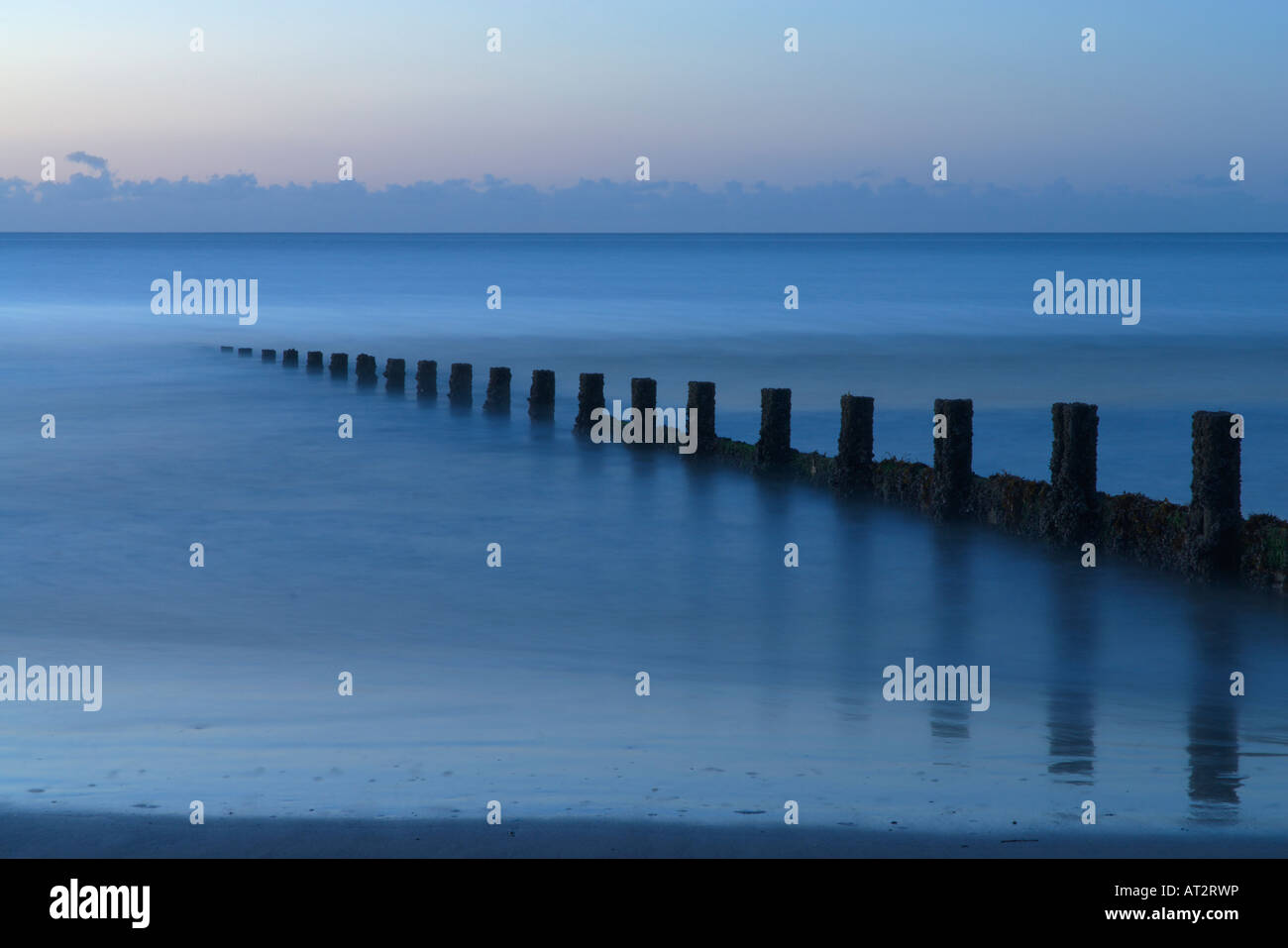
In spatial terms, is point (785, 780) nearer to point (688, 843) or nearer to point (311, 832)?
point (688, 843)

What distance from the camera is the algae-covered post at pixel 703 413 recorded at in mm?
17781

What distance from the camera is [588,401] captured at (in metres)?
21.2

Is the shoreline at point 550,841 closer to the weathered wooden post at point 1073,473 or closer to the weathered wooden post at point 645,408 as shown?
the weathered wooden post at point 1073,473

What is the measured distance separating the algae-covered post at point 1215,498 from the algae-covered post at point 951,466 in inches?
104

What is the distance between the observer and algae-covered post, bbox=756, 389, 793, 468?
1662 centimetres

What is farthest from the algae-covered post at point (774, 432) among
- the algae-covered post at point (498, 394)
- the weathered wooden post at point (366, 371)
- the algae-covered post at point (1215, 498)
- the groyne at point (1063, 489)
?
the weathered wooden post at point (366, 371)

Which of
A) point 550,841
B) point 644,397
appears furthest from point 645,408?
point 550,841

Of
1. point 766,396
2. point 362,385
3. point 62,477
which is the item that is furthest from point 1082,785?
point 362,385

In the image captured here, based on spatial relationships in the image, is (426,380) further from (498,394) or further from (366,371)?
(366,371)

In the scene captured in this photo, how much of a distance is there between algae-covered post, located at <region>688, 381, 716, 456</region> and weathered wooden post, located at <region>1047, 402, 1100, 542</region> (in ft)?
19.9

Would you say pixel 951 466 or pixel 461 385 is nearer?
pixel 951 466

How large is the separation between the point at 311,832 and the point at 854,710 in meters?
3.54

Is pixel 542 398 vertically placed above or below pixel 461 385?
below

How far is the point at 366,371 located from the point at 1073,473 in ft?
64.7
